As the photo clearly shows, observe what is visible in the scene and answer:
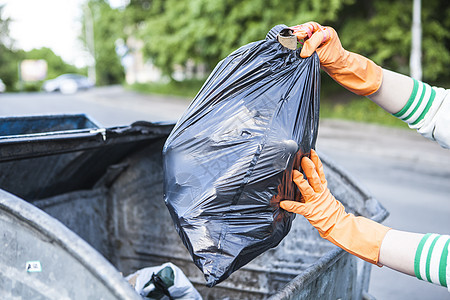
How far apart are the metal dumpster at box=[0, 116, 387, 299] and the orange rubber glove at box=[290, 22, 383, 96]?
0.70 m

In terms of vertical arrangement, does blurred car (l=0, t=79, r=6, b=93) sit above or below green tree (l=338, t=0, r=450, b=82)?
below

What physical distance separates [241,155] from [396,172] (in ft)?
20.9

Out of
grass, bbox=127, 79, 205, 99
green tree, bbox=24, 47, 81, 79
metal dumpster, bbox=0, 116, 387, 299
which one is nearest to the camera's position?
metal dumpster, bbox=0, 116, 387, 299

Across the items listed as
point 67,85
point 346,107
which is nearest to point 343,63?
point 346,107

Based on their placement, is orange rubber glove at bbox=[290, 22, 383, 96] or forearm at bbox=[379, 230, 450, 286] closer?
forearm at bbox=[379, 230, 450, 286]

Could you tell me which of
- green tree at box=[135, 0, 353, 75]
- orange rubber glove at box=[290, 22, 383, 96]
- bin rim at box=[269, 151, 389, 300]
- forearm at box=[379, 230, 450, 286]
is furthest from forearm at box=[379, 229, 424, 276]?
green tree at box=[135, 0, 353, 75]

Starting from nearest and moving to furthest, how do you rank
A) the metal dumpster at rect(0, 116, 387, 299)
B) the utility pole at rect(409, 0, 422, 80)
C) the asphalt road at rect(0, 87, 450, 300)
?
the metal dumpster at rect(0, 116, 387, 299) < the asphalt road at rect(0, 87, 450, 300) < the utility pole at rect(409, 0, 422, 80)

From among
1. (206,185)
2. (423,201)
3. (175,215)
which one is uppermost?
(206,185)

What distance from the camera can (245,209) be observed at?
1.55 meters

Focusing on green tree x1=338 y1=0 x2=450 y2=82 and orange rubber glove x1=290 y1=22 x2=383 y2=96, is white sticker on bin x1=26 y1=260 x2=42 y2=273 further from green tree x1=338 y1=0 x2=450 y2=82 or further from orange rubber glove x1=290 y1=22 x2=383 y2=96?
green tree x1=338 y1=0 x2=450 y2=82

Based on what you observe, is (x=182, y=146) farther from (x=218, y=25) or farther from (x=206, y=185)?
(x=218, y=25)

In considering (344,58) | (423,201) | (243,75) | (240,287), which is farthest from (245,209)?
(423,201)

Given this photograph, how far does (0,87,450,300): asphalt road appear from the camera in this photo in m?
3.64

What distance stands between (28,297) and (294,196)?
93cm
